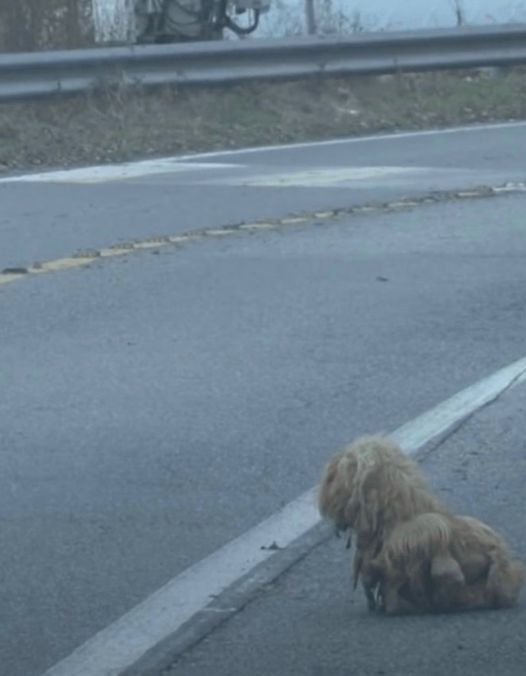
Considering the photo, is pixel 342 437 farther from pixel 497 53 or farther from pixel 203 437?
pixel 497 53

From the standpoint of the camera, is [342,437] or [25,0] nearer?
[342,437]

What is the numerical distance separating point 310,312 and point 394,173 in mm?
5237

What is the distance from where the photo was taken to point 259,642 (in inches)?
205

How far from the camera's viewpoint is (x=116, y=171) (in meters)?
15.1

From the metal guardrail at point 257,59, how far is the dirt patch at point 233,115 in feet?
0.48

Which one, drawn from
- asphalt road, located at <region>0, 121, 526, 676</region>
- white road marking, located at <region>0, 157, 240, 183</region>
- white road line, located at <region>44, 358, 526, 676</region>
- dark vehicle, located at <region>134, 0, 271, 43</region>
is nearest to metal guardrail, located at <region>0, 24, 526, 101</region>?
white road marking, located at <region>0, 157, 240, 183</region>

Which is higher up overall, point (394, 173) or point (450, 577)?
point (450, 577)

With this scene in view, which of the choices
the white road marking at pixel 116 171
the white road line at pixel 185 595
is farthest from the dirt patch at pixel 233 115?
the white road line at pixel 185 595

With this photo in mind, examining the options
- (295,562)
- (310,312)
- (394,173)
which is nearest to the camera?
(295,562)

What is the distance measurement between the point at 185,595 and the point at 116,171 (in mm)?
9765

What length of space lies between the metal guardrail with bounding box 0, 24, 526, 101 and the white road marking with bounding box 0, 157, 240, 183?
165 centimetres

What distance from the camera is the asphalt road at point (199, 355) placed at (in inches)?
240

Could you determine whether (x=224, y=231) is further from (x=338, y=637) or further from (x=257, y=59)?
(x=338, y=637)

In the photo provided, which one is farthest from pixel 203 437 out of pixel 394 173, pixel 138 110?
pixel 138 110
